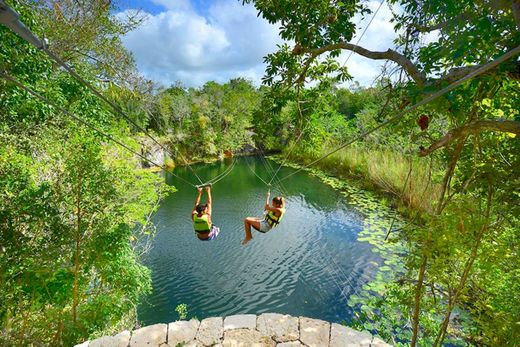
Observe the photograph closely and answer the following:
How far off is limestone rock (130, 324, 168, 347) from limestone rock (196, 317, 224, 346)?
1.48 ft

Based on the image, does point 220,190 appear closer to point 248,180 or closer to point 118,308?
point 248,180

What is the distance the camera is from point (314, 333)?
12.3 ft

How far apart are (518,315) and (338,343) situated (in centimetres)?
197

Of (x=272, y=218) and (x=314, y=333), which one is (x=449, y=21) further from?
(x=314, y=333)

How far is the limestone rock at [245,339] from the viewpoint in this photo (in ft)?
11.8

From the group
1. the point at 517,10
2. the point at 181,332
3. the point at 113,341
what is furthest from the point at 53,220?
the point at 517,10

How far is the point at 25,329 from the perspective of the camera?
13.6ft

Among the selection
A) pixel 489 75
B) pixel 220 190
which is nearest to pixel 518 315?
pixel 489 75

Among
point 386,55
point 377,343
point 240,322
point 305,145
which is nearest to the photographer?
point 386,55

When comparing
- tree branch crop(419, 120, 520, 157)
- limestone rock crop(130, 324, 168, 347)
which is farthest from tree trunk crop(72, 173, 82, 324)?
tree branch crop(419, 120, 520, 157)

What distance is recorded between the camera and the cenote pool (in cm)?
600

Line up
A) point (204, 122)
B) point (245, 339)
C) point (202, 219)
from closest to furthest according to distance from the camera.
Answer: point (245, 339), point (202, 219), point (204, 122)

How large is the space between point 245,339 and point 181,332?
83 cm

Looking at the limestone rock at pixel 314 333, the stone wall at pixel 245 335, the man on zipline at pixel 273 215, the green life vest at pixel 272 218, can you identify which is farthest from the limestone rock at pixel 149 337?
the green life vest at pixel 272 218
